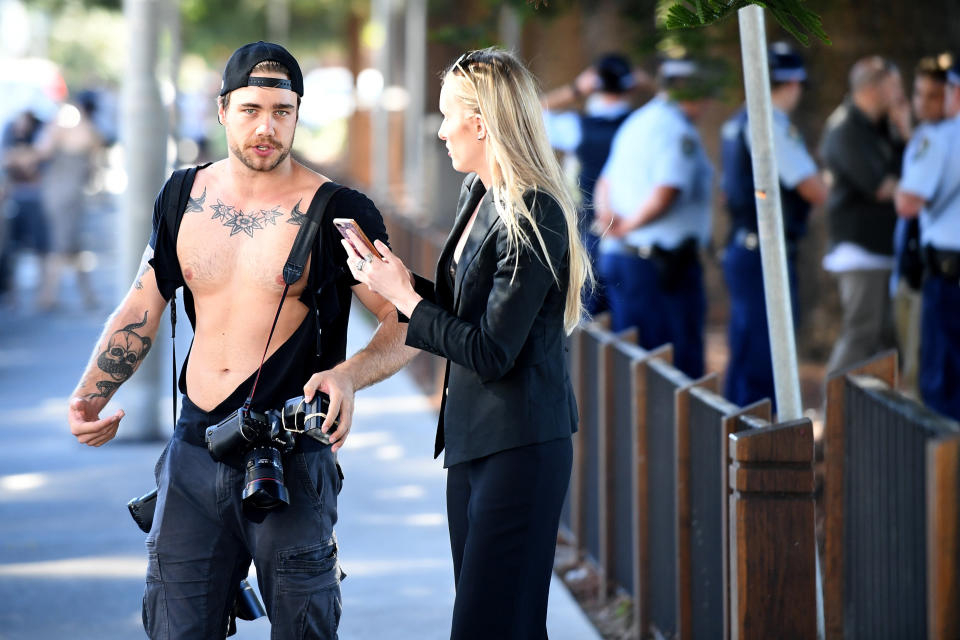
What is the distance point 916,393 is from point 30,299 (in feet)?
36.5

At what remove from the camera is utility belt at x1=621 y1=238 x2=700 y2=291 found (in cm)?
790

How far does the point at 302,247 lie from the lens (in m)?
3.75

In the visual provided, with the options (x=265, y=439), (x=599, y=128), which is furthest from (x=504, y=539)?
(x=599, y=128)

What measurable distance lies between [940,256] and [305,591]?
460cm

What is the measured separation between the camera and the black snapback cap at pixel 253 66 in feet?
12.2

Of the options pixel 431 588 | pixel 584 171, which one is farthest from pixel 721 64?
pixel 431 588

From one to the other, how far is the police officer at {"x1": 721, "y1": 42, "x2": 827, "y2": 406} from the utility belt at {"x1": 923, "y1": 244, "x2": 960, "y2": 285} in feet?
2.06

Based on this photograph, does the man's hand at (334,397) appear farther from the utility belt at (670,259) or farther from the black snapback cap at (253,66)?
the utility belt at (670,259)

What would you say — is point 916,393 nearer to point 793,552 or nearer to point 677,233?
point 677,233

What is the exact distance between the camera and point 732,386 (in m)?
7.76

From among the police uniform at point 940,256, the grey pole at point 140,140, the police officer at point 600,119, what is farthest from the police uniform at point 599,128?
the grey pole at point 140,140

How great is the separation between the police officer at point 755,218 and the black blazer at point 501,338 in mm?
4055

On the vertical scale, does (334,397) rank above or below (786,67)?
below

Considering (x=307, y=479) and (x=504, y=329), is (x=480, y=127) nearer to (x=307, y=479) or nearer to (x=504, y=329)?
(x=504, y=329)
